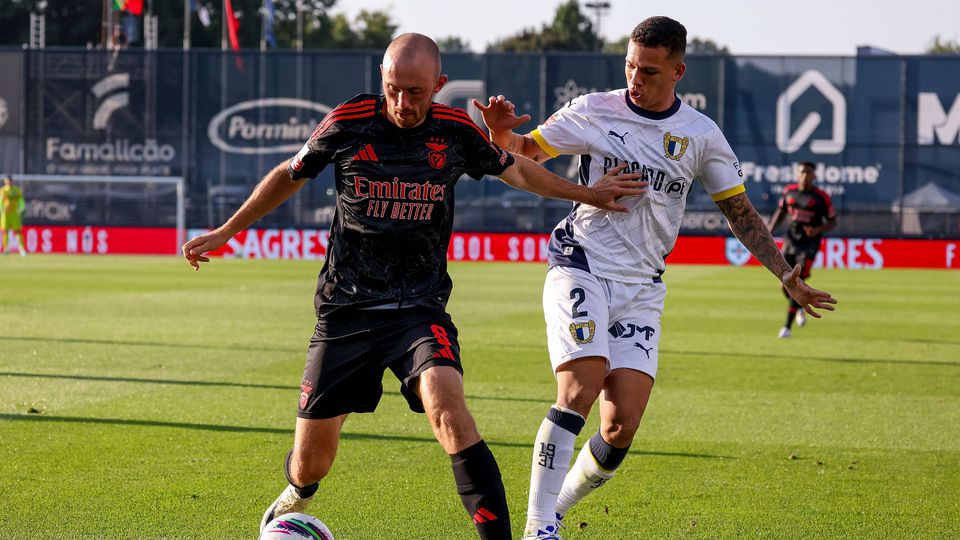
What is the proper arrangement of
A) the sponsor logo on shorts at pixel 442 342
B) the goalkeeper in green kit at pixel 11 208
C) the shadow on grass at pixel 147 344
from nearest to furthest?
1. the sponsor logo on shorts at pixel 442 342
2. the shadow on grass at pixel 147 344
3. the goalkeeper in green kit at pixel 11 208

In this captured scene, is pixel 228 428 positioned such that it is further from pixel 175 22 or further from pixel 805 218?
pixel 175 22

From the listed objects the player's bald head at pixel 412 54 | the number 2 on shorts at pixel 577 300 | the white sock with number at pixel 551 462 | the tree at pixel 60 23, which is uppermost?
the tree at pixel 60 23

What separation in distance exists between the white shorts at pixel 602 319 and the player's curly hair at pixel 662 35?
1034 mm

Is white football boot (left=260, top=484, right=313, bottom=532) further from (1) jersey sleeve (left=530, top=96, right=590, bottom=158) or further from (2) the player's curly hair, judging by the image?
(2) the player's curly hair

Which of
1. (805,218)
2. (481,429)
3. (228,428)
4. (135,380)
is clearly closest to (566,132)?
(481,429)

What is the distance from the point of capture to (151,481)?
669 centimetres

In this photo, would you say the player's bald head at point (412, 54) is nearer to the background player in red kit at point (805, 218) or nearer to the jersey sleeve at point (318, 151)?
the jersey sleeve at point (318, 151)

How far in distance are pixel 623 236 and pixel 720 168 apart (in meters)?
0.59

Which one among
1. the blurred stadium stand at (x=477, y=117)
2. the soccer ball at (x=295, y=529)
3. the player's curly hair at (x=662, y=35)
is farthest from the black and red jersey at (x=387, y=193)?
the blurred stadium stand at (x=477, y=117)

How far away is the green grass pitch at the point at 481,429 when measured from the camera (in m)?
6.06

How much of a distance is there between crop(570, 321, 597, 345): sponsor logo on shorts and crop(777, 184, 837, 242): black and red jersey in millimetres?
13109

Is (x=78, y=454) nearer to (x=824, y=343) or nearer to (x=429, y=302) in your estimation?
(x=429, y=302)

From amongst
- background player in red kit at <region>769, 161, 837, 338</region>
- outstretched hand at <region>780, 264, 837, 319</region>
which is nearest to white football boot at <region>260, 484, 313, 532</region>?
outstretched hand at <region>780, 264, 837, 319</region>

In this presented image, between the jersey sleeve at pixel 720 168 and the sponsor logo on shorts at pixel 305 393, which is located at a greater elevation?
the jersey sleeve at pixel 720 168
